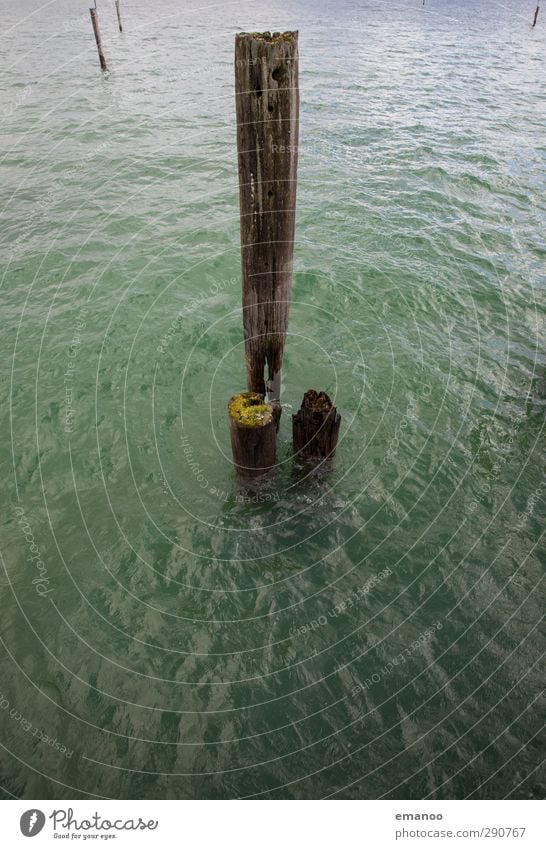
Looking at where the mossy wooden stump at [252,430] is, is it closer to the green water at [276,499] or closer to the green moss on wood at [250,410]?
the green moss on wood at [250,410]

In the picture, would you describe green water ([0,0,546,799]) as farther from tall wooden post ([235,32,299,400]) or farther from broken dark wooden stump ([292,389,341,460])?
tall wooden post ([235,32,299,400])

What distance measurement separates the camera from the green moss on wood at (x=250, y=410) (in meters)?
6.45

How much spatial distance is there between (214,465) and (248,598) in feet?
7.58

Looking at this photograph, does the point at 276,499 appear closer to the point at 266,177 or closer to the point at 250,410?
the point at 250,410

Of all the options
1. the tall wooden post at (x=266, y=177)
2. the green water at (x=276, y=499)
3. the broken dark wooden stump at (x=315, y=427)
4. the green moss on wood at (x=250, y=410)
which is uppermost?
the tall wooden post at (x=266, y=177)

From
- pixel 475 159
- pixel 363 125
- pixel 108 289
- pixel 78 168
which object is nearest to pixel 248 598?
pixel 108 289

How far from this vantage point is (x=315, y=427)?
6957 millimetres

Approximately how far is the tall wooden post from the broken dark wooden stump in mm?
763

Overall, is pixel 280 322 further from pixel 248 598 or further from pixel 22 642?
pixel 22 642

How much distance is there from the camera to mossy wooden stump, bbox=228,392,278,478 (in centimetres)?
648

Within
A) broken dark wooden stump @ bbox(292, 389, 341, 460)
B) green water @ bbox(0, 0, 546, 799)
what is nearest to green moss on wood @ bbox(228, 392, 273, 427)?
broken dark wooden stump @ bbox(292, 389, 341, 460)

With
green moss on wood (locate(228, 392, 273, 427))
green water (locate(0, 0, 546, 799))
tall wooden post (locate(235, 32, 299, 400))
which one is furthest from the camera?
green moss on wood (locate(228, 392, 273, 427))

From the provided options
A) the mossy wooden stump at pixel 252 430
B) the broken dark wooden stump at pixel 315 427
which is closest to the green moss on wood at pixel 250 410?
the mossy wooden stump at pixel 252 430

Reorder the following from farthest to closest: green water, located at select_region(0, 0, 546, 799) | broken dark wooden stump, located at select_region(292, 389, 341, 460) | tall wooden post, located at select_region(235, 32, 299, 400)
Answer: broken dark wooden stump, located at select_region(292, 389, 341, 460), green water, located at select_region(0, 0, 546, 799), tall wooden post, located at select_region(235, 32, 299, 400)
